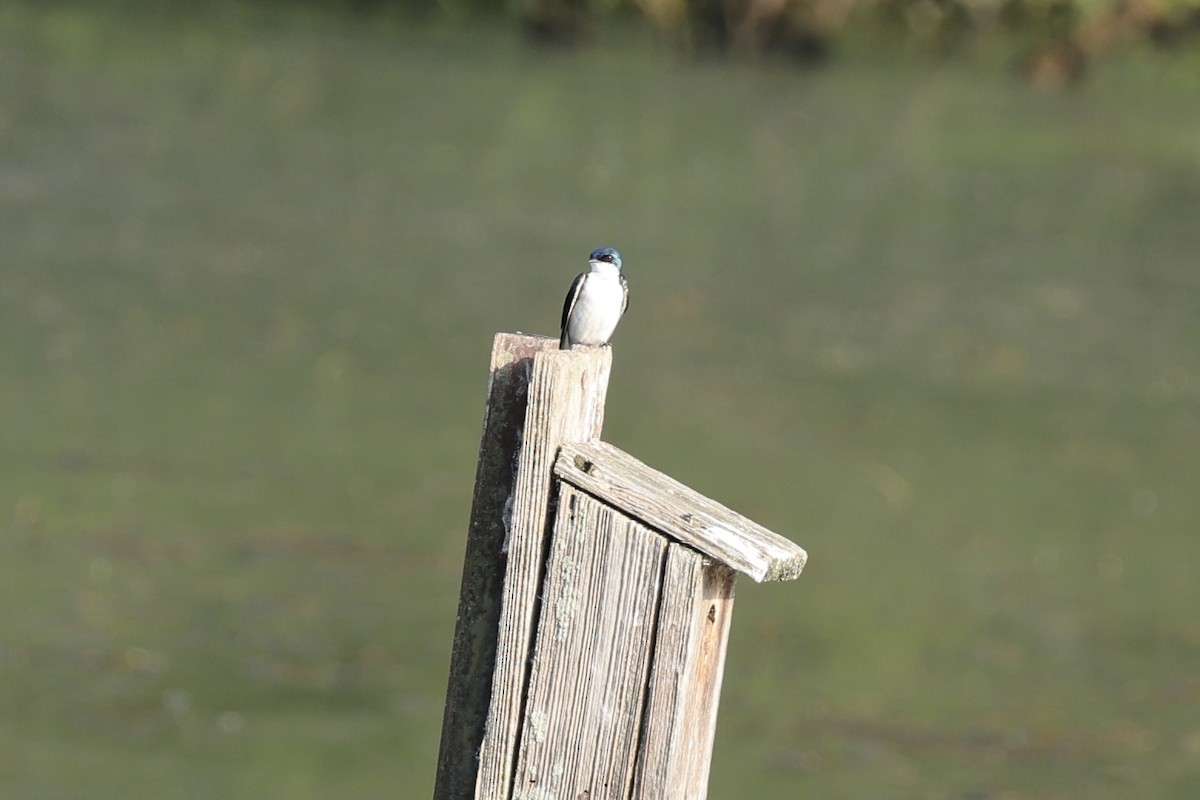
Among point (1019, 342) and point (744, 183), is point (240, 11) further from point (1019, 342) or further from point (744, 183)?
point (1019, 342)

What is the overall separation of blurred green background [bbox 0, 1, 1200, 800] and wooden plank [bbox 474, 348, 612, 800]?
10.3 feet

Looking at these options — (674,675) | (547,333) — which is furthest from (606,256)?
(547,333)

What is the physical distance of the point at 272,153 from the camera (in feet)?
47.2

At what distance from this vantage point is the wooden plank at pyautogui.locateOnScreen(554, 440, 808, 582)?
221 centimetres

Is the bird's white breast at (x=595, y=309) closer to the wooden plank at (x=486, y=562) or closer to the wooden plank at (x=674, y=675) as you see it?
the wooden plank at (x=486, y=562)

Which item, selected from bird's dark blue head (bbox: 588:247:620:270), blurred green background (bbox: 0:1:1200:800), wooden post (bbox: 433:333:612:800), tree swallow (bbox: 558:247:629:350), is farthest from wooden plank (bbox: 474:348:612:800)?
blurred green background (bbox: 0:1:1200:800)

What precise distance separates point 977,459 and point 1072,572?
1423mm

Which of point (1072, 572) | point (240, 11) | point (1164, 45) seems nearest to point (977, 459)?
point (1072, 572)

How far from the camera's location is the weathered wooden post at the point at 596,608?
7.32 feet

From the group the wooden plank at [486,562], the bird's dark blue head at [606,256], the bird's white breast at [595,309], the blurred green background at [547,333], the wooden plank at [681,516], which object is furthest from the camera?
the blurred green background at [547,333]

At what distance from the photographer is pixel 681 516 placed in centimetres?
223

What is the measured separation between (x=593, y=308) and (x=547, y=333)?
20.1ft

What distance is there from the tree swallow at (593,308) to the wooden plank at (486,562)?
1608mm

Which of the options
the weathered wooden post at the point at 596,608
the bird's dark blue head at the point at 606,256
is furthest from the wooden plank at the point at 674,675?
the bird's dark blue head at the point at 606,256
